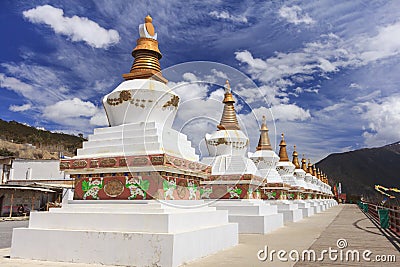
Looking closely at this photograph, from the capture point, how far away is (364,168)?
16538 cm

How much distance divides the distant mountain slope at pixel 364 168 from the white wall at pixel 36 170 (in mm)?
124947

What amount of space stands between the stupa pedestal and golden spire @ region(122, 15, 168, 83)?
0.03 meters

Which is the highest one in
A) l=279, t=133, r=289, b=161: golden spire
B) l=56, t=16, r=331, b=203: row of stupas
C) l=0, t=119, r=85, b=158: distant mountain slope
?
l=0, t=119, r=85, b=158: distant mountain slope

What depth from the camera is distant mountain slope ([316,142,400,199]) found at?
150750mm

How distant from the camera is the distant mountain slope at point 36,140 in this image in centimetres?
7450

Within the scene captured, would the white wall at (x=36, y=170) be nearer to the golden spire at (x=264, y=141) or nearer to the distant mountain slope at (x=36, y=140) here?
the golden spire at (x=264, y=141)

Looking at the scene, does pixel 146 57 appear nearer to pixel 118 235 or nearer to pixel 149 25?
pixel 149 25

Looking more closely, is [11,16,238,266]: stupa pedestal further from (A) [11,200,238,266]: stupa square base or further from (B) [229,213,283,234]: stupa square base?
(B) [229,213,283,234]: stupa square base

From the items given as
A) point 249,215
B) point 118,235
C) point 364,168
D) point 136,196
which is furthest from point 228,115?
point 364,168

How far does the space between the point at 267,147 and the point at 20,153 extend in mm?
60595

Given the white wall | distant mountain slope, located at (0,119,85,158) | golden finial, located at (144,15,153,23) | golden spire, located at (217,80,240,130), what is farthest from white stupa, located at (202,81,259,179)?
distant mountain slope, located at (0,119,85,158)

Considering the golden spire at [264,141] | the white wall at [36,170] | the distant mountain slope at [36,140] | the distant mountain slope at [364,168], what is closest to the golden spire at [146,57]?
the golden spire at [264,141]

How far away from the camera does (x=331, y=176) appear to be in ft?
515

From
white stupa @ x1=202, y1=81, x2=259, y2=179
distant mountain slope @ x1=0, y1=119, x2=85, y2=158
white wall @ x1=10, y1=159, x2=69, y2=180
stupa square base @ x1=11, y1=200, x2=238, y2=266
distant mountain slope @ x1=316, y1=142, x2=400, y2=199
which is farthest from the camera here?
distant mountain slope @ x1=316, y1=142, x2=400, y2=199
